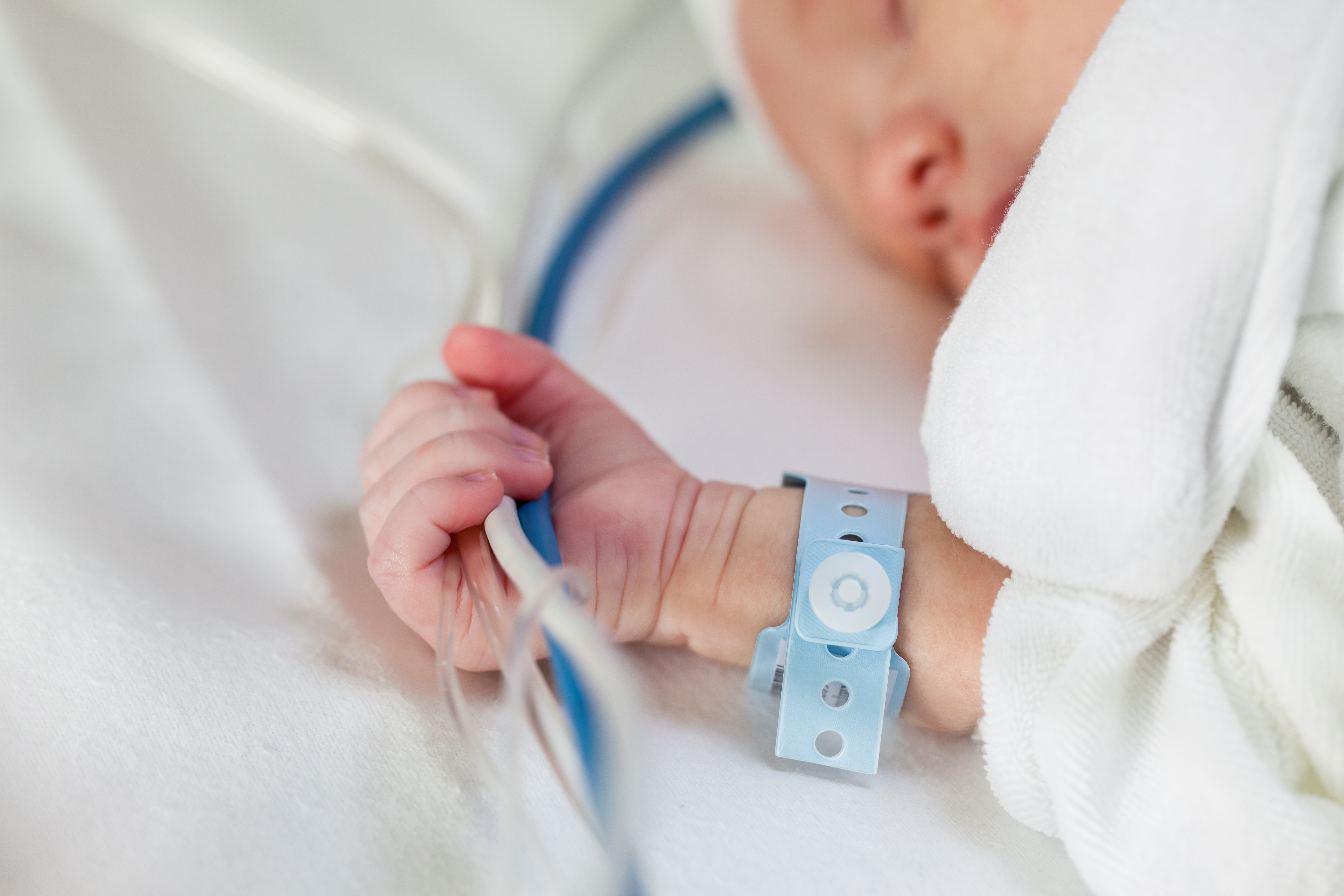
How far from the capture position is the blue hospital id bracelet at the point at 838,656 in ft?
1.63

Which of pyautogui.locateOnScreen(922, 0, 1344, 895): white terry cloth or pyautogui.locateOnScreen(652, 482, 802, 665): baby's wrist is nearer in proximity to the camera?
pyautogui.locateOnScreen(922, 0, 1344, 895): white terry cloth

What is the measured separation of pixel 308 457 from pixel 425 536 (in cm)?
20

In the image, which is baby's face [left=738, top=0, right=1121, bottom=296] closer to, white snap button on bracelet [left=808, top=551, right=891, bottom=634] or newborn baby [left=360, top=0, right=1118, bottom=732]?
newborn baby [left=360, top=0, right=1118, bottom=732]

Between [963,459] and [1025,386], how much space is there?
4 centimetres

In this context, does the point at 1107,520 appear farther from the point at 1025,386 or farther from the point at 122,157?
the point at 122,157

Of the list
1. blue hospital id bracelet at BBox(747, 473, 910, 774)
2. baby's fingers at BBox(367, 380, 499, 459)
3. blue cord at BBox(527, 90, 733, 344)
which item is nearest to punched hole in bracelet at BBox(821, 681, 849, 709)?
blue hospital id bracelet at BBox(747, 473, 910, 774)

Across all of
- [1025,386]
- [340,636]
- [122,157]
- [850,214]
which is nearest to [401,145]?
[122,157]

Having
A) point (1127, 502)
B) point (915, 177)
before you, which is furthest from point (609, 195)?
point (1127, 502)

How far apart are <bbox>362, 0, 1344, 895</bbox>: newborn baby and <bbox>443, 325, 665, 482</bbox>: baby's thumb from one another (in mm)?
29

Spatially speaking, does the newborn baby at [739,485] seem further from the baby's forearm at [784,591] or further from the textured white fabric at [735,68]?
the textured white fabric at [735,68]

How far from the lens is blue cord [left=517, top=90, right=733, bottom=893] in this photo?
1.28 ft

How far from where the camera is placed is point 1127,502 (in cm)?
44

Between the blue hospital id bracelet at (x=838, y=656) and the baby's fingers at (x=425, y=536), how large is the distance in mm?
151

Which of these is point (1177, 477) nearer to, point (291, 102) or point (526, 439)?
point (526, 439)
